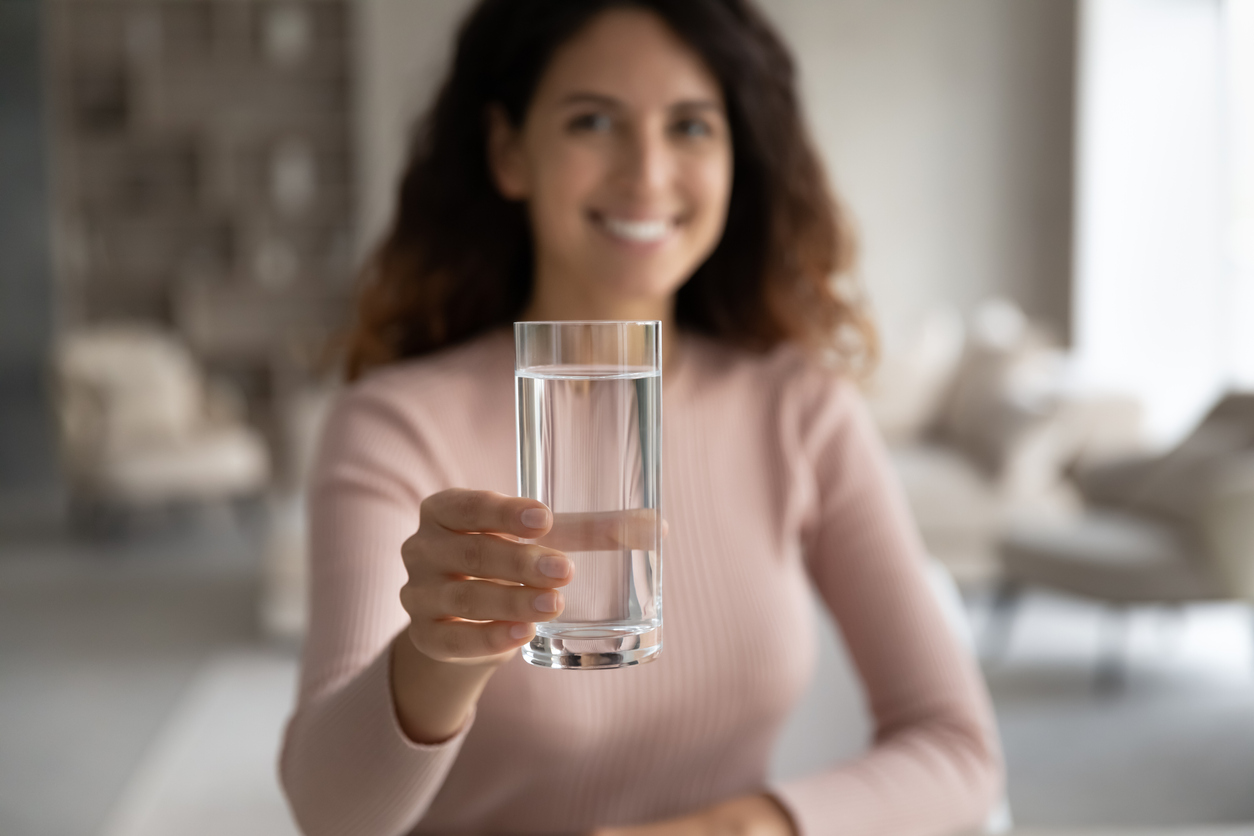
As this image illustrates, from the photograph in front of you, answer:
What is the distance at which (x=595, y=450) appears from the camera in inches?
15.9

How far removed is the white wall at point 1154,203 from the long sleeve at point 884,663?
488 cm

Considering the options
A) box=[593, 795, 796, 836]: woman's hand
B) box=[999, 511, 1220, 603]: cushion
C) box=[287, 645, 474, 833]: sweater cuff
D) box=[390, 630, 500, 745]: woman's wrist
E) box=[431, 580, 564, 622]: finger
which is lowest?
box=[999, 511, 1220, 603]: cushion

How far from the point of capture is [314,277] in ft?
23.0

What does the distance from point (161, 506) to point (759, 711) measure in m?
4.99

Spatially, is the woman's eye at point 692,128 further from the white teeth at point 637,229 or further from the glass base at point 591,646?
the glass base at point 591,646

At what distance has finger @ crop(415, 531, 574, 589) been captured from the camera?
39cm

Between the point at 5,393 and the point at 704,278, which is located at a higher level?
the point at 704,278

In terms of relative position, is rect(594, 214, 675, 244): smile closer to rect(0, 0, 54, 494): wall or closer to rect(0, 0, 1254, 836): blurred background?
rect(0, 0, 1254, 836): blurred background

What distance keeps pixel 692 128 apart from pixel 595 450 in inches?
18.0

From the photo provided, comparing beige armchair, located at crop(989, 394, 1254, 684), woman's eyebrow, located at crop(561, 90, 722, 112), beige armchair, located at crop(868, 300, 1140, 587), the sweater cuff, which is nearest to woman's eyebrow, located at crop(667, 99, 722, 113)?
woman's eyebrow, located at crop(561, 90, 722, 112)

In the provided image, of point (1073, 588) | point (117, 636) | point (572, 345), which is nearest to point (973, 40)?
point (1073, 588)

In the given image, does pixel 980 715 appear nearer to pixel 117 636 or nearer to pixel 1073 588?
pixel 1073 588

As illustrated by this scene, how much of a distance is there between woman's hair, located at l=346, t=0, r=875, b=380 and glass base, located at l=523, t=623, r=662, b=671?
61cm

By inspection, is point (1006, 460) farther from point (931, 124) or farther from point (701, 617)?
point (931, 124)
